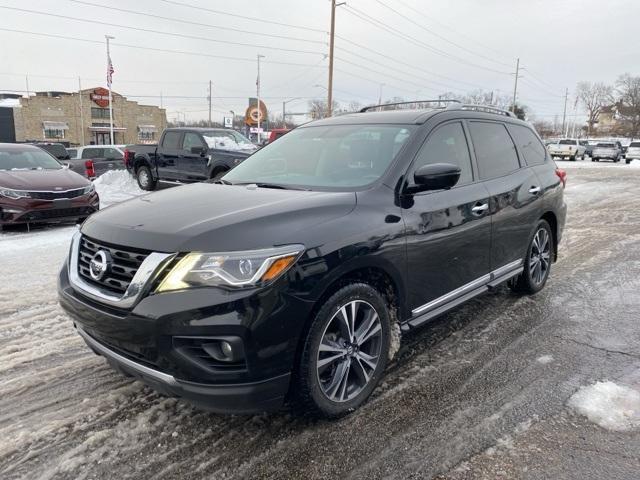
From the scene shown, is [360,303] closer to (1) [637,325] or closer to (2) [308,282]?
(2) [308,282]

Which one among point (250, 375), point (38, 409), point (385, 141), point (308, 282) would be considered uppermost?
point (385, 141)

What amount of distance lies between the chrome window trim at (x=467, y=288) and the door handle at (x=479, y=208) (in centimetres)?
56

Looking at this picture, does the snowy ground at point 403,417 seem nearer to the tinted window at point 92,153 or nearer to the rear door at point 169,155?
the rear door at point 169,155

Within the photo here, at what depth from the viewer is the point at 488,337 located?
4.10 meters

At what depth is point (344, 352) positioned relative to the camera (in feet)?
9.34

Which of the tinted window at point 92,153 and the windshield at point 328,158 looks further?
the tinted window at point 92,153

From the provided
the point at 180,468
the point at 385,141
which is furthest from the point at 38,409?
the point at 385,141

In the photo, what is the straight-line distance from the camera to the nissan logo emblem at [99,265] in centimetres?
265

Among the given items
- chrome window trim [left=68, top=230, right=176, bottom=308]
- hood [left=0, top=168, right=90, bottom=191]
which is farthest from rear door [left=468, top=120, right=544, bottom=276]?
hood [left=0, top=168, right=90, bottom=191]

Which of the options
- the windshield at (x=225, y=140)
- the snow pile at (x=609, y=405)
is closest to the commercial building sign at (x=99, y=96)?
the windshield at (x=225, y=140)

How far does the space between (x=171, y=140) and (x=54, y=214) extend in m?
5.67

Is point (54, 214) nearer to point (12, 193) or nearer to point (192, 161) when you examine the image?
point (12, 193)

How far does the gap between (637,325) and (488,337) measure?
1468 mm

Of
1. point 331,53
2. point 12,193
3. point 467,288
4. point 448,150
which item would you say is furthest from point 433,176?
point 331,53
